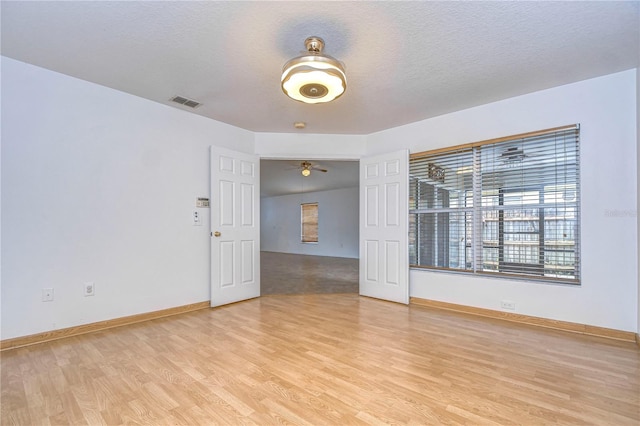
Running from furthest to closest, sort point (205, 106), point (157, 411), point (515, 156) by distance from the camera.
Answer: point (205, 106)
point (515, 156)
point (157, 411)

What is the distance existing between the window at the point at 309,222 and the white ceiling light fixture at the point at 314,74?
911 cm

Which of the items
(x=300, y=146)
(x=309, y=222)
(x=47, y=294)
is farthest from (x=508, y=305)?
(x=309, y=222)

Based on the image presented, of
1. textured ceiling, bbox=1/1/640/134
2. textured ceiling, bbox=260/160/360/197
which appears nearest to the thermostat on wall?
textured ceiling, bbox=1/1/640/134

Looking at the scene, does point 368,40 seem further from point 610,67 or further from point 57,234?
point 57,234

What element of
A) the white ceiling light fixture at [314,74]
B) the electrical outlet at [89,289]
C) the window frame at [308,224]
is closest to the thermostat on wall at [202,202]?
the electrical outlet at [89,289]

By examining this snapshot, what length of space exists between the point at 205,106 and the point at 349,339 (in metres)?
3.18

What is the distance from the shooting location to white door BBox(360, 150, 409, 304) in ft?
13.6

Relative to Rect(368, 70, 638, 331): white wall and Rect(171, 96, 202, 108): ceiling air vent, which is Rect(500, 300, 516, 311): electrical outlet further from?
Rect(171, 96, 202, 108): ceiling air vent

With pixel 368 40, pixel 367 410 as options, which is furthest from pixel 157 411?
pixel 368 40

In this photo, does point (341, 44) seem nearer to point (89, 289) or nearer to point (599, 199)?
point (599, 199)

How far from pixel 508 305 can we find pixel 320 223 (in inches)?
323

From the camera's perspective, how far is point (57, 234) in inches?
111

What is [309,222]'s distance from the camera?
11.8 m

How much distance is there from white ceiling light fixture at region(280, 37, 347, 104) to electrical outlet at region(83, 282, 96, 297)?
9.09 ft
